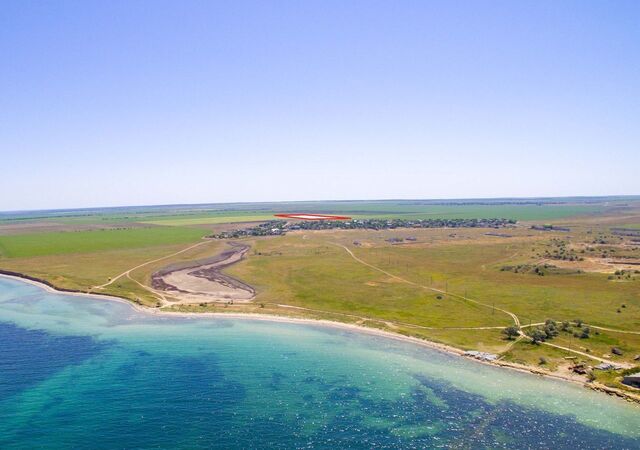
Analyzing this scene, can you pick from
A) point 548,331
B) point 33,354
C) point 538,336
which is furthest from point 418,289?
point 33,354

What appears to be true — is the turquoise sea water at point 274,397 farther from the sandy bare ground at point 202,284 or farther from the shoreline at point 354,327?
the sandy bare ground at point 202,284

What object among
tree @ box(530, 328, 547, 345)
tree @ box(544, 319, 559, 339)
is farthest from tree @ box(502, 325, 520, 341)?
tree @ box(544, 319, 559, 339)

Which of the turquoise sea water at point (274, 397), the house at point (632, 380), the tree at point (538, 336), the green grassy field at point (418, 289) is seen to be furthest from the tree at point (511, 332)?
the house at point (632, 380)

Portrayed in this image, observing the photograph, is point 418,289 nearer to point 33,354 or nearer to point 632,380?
point 632,380

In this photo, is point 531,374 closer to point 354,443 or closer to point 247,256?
point 354,443

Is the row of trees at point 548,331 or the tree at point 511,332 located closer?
the row of trees at point 548,331

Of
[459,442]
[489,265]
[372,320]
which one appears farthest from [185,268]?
[459,442]
